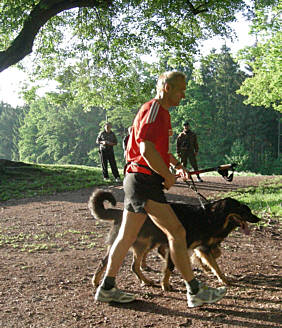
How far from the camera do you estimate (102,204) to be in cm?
379

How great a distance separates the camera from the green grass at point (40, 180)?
41.2 ft

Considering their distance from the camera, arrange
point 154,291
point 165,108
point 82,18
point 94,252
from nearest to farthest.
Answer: point 165,108, point 154,291, point 94,252, point 82,18

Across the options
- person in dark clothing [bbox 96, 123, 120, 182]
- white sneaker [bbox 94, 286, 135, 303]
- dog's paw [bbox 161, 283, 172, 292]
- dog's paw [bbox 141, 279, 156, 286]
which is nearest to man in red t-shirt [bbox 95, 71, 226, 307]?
white sneaker [bbox 94, 286, 135, 303]

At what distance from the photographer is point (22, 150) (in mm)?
71812

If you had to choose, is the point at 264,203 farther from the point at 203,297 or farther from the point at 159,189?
the point at 159,189

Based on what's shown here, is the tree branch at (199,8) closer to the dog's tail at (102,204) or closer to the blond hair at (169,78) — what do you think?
the blond hair at (169,78)

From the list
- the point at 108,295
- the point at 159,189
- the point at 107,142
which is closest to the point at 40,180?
the point at 107,142

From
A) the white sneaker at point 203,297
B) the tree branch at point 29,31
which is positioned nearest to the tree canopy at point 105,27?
the tree branch at point 29,31

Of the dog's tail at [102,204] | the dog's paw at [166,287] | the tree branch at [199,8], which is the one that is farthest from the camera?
the tree branch at [199,8]

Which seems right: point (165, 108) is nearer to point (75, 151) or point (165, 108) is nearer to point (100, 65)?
point (100, 65)

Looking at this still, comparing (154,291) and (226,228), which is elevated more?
(226,228)

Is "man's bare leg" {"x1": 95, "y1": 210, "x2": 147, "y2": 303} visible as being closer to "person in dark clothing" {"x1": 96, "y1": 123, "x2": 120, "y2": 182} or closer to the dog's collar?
the dog's collar

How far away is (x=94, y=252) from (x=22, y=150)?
7021 cm

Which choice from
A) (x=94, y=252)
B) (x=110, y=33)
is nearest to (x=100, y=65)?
(x=110, y=33)
